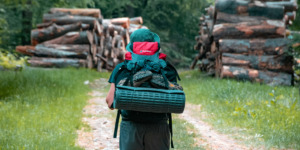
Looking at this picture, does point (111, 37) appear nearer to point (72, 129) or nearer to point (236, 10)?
point (236, 10)

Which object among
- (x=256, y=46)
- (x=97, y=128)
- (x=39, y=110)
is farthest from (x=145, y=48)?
(x=256, y=46)

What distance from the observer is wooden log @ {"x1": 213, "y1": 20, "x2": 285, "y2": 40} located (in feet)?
34.8

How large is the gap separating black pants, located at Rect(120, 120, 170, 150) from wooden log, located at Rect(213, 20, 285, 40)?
30.0ft

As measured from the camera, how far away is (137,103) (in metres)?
2.49

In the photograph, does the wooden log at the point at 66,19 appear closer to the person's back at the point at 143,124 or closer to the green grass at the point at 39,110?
the green grass at the point at 39,110

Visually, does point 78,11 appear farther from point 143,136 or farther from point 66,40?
point 143,136

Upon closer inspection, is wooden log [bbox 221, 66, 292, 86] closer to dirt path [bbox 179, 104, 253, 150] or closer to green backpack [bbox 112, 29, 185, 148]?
dirt path [bbox 179, 104, 253, 150]

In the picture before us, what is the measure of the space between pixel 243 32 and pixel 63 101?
23.5ft

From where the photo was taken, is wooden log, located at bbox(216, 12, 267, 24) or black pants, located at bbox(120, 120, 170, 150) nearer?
black pants, located at bbox(120, 120, 170, 150)

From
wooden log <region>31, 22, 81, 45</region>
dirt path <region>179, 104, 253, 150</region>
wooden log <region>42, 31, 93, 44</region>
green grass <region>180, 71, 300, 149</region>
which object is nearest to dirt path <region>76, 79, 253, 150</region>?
dirt path <region>179, 104, 253, 150</region>

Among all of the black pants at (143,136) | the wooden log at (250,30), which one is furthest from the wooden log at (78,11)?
the black pants at (143,136)

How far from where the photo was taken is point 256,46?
10586 mm

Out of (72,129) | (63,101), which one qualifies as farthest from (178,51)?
(72,129)

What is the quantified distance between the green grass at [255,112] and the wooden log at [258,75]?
1417mm
